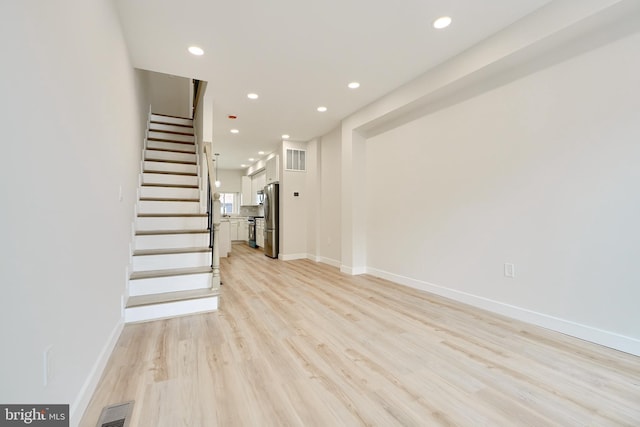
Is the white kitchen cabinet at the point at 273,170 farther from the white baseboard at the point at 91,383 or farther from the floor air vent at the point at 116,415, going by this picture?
the floor air vent at the point at 116,415

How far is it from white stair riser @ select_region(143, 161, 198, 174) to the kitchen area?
82.9 inches

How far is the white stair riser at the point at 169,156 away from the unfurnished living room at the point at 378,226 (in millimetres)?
106

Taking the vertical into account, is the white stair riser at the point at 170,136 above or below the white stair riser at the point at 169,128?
below

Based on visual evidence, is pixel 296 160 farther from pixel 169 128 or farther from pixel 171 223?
pixel 171 223

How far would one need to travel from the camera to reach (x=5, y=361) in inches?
30.9

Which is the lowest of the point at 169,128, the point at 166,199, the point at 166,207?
the point at 166,207

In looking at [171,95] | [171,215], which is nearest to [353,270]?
[171,215]

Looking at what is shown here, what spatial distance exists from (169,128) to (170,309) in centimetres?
374

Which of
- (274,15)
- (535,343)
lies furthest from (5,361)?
(535,343)

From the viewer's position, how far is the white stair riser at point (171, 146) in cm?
435

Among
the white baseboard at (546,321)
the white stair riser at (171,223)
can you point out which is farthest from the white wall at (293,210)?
the white baseboard at (546,321)

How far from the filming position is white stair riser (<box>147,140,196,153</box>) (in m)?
4.35

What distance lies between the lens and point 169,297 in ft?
8.50

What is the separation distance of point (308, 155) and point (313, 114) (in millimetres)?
1731
